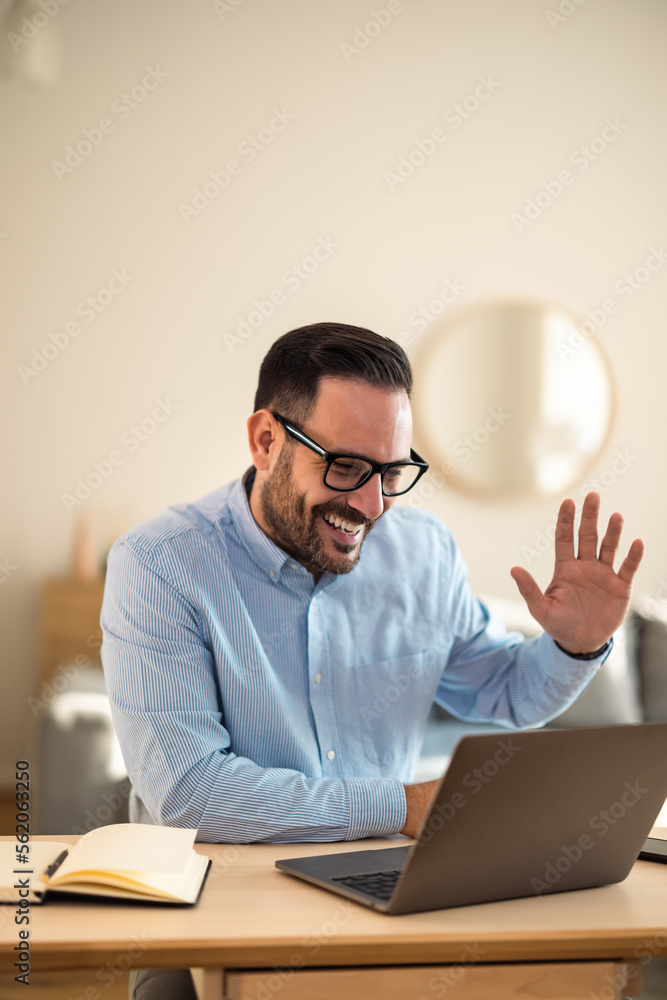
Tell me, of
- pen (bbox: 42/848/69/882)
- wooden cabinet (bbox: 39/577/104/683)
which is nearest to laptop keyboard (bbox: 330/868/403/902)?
pen (bbox: 42/848/69/882)

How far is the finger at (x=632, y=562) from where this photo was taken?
4.40ft

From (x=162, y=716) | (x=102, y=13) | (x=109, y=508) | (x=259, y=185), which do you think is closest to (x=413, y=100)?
(x=259, y=185)

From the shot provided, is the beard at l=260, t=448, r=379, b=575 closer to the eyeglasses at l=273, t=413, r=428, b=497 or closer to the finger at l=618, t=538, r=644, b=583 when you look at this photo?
the eyeglasses at l=273, t=413, r=428, b=497

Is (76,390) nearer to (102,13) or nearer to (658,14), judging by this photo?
(102,13)

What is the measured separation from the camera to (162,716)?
47.2 inches

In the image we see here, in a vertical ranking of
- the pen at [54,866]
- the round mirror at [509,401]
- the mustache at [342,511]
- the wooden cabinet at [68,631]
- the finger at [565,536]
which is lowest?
the wooden cabinet at [68,631]

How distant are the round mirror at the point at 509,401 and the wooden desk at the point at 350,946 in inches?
104

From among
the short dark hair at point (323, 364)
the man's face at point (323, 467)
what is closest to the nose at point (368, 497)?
the man's face at point (323, 467)

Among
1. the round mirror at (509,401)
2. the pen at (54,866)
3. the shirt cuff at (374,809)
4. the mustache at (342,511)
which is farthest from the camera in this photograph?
the round mirror at (509,401)

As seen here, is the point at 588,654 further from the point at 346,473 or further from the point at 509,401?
the point at 509,401

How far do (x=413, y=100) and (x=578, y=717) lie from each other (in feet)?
7.77

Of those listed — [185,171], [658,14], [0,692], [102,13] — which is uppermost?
[658,14]

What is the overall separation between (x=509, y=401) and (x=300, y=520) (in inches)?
86.6

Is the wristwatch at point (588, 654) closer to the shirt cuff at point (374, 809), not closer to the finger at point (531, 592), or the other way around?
the finger at point (531, 592)
